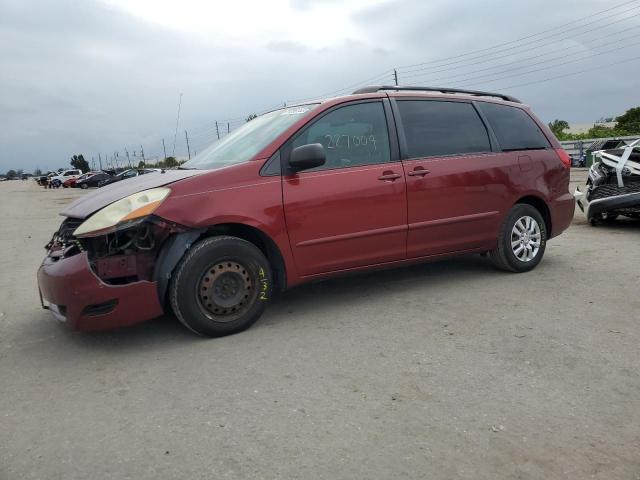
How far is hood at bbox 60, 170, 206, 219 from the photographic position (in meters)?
3.91

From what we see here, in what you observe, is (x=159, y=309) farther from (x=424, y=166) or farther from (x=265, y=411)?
(x=424, y=166)

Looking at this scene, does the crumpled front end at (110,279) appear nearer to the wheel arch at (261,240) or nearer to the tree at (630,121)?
the wheel arch at (261,240)

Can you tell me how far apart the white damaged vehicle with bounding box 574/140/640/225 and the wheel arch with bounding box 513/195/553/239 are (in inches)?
80.5

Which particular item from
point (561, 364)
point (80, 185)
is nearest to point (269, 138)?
point (561, 364)

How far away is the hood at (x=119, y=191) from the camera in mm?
3908

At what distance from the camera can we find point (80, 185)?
167 feet

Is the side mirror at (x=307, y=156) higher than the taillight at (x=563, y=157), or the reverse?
the side mirror at (x=307, y=156)

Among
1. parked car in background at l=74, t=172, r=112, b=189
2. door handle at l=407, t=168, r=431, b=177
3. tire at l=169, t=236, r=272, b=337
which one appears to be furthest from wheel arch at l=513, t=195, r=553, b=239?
parked car in background at l=74, t=172, r=112, b=189

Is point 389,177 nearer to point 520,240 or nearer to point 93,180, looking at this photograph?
point 520,240

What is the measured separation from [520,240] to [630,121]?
1825 inches

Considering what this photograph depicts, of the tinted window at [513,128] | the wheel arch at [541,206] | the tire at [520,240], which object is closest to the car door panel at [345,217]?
the tire at [520,240]

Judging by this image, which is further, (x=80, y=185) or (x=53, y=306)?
(x=80, y=185)

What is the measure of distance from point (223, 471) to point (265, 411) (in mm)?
533

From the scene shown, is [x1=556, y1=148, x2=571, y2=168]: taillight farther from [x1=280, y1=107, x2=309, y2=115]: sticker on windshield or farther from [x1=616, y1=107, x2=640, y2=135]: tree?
[x1=616, y1=107, x2=640, y2=135]: tree
